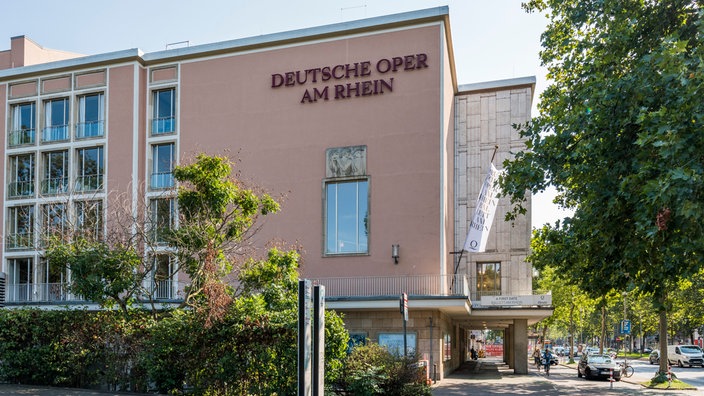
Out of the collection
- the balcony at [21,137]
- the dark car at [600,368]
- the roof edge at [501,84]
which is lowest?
the dark car at [600,368]

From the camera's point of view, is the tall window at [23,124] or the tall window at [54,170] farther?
the tall window at [23,124]

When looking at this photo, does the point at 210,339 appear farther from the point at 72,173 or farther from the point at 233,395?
the point at 72,173

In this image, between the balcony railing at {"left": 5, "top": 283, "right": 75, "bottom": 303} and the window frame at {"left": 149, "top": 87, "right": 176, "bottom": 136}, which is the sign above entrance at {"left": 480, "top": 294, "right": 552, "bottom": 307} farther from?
the balcony railing at {"left": 5, "top": 283, "right": 75, "bottom": 303}

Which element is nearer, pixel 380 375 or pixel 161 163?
pixel 380 375

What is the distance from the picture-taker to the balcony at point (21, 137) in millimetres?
35844

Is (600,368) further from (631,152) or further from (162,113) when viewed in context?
(162,113)

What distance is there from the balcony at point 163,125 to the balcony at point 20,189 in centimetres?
769

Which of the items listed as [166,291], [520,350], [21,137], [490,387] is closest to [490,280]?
[520,350]

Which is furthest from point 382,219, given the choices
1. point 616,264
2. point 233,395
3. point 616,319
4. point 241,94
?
point 616,319

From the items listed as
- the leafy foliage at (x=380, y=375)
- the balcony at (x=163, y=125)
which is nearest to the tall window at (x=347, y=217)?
the balcony at (x=163, y=125)

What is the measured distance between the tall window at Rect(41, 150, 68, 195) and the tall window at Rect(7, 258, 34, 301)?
13.3ft

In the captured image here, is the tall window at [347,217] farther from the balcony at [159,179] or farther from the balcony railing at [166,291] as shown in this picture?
the balcony at [159,179]

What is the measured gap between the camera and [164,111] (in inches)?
1342

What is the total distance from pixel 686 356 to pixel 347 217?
1411 inches
